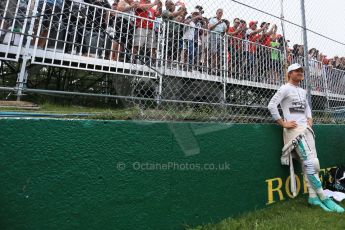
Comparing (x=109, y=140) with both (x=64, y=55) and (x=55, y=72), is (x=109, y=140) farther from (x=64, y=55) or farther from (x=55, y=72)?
(x=55, y=72)

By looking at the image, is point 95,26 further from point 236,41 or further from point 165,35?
point 236,41

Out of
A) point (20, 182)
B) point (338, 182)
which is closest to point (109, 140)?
point (20, 182)

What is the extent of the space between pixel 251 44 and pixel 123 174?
320 centimetres

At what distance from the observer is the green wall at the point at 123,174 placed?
5.46 feet

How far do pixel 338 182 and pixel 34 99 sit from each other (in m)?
4.74

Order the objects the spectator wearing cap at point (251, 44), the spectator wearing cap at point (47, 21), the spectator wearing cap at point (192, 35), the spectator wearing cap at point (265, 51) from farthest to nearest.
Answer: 1. the spectator wearing cap at point (265, 51)
2. the spectator wearing cap at point (251, 44)
3. the spectator wearing cap at point (47, 21)
4. the spectator wearing cap at point (192, 35)

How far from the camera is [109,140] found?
2.01 metres

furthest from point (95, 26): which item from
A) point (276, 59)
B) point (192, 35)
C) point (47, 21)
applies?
point (276, 59)

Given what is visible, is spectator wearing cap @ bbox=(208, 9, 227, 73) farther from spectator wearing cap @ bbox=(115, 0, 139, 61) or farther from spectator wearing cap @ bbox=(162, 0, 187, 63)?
spectator wearing cap @ bbox=(115, 0, 139, 61)

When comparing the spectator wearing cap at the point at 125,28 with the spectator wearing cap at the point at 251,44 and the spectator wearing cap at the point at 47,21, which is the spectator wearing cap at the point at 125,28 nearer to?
the spectator wearing cap at the point at 47,21

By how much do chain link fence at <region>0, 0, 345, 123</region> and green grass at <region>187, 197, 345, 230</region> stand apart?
42.8 inches

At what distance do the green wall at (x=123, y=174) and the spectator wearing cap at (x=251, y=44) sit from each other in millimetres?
1259

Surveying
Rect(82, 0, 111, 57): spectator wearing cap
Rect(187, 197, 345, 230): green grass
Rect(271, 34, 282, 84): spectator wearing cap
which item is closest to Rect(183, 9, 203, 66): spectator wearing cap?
Rect(82, 0, 111, 57): spectator wearing cap

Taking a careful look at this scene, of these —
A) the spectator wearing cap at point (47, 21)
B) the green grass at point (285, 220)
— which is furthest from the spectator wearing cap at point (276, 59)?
the spectator wearing cap at point (47, 21)
